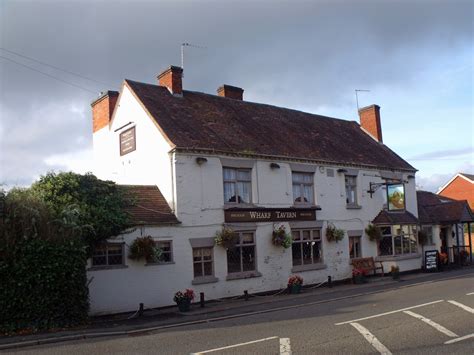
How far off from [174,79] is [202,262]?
9.60 m

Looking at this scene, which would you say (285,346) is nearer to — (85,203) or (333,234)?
(85,203)

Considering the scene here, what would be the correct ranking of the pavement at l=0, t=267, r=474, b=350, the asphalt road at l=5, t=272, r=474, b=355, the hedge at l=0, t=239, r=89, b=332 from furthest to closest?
the hedge at l=0, t=239, r=89, b=332 < the pavement at l=0, t=267, r=474, b=350 < the asphalt road at l=5, t=272, r=474, b=355

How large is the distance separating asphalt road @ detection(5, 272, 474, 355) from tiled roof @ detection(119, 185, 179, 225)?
17.5 feet

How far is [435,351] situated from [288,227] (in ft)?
44.5

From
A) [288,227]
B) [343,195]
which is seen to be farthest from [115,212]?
[343,195]

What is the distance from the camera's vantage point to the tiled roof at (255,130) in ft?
69.2

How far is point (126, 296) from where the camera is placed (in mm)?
17109

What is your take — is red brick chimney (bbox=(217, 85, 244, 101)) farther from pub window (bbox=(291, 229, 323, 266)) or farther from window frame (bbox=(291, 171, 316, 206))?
pub window (bbox=(291, 229, 323, 266))

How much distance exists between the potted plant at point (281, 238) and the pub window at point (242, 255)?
1.00 m

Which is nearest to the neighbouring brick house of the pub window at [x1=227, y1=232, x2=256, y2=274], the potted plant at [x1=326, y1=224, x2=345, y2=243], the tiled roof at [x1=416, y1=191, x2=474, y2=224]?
the pub window at [x1=227, y1=232, x2=256, y2=274]

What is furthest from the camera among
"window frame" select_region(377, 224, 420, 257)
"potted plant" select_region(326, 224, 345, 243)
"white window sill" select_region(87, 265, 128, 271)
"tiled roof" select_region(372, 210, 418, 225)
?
"window frame" select_region(377, 224, 420, 257)

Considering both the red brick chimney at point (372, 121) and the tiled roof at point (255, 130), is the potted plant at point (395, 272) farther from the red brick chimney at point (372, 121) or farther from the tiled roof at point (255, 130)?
the red brick chimney at point (372, 121)

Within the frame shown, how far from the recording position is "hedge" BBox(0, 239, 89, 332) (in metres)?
12.9

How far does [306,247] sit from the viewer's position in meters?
23.0
